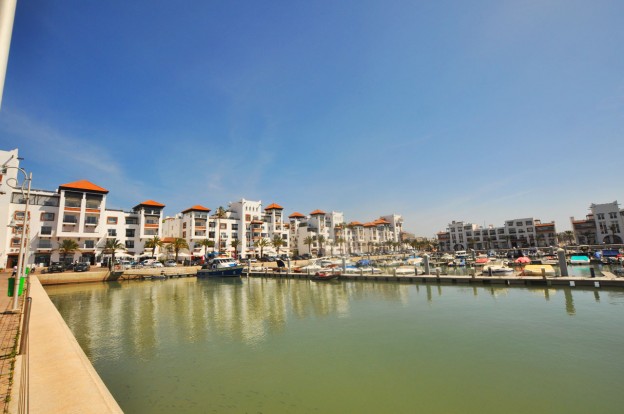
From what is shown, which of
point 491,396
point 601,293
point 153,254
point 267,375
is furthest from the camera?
point 153,254

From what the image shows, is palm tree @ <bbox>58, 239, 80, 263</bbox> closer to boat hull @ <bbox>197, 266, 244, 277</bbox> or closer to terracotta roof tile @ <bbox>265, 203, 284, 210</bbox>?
Answer: boat hull @ <bbox>197, 266, 244, 277</bbox>

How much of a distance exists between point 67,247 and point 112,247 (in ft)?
23.8

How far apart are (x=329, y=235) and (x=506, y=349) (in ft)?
370

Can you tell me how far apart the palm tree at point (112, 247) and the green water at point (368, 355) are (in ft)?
122

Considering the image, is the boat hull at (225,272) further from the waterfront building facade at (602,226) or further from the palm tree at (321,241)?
the waterfront building facade at (602,226)

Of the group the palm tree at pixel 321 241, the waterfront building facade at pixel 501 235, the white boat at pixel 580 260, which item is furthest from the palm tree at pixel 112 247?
A: the waterfront building facade at pixel 501 235

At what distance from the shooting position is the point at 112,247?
62.8m

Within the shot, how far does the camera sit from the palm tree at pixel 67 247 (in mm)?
Result: 59428

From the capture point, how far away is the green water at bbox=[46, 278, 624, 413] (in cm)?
1135

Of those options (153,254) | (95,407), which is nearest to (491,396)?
(95,407)

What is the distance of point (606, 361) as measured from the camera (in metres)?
14.2

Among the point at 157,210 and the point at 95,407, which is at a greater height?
the point at 157,210

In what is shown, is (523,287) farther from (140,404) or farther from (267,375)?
(140,404)

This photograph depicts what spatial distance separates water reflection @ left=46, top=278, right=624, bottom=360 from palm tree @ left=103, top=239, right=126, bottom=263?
17.3 metres
